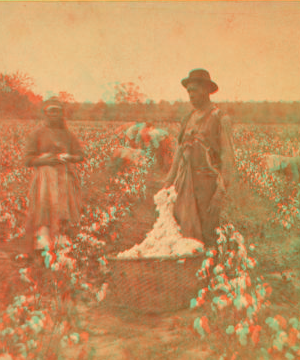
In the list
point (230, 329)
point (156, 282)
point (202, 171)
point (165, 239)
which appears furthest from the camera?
point (202, 171)

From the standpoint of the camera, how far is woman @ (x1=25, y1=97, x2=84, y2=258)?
12.0ft

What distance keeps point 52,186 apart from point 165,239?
3.42 ft

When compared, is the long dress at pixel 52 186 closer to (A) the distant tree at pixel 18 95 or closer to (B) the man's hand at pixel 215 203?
(A) the distant tree at pixel 18 95

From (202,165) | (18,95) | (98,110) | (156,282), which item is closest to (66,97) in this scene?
(98,110)

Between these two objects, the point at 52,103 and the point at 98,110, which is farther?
the point at 98,110

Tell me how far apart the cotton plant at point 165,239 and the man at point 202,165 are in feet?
0.19

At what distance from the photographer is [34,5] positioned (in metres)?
3.84

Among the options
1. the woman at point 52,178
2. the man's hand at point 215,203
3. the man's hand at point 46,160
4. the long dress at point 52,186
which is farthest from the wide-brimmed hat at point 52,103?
the man's hand at point 215,203

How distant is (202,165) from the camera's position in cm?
370

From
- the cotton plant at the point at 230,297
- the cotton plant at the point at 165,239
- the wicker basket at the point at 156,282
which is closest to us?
the cotton plant at the point at 230,297

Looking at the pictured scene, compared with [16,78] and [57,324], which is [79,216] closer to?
[57,324]

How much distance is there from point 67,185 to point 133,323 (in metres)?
1.25

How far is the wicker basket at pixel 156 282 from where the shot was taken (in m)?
3.33

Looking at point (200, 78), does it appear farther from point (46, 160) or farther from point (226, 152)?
point (46, 160)
